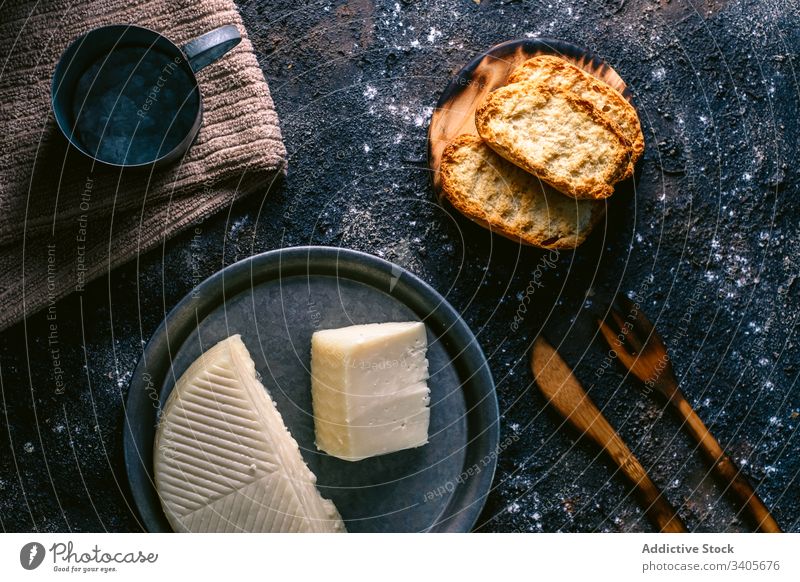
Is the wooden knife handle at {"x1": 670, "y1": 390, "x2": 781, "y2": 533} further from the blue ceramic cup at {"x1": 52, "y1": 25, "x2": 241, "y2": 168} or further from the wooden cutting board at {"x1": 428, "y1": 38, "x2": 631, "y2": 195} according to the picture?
the blue ceramic cup at {"x1": 52, "y1": 25, "x2": 241, "y2": 168}

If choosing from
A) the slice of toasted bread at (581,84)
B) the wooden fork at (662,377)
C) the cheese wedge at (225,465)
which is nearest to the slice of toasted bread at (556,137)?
the slice of toasted bread at (581,84)

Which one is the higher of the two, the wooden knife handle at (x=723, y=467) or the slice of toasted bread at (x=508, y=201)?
the slice of toasted bread at (x=508, y=201)

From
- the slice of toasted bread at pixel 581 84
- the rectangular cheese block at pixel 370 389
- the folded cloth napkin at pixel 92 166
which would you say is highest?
the slice of toasted bread at pixel 581 84

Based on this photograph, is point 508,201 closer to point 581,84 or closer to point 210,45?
point 581,84

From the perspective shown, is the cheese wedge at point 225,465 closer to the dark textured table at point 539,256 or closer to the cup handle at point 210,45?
the dark textured table at point 539,256

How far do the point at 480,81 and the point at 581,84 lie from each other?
0.39ft

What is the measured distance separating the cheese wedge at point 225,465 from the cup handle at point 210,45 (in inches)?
12.8

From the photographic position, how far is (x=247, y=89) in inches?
33.1

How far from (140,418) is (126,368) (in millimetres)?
79

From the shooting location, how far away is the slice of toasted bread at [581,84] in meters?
0.83

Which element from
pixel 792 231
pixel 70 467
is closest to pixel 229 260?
pixel 70 467

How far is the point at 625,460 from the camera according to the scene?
87cm

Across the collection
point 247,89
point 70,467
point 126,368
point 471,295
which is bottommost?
point 70,467

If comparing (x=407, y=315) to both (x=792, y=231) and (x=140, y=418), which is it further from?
(x=792, y=231)
